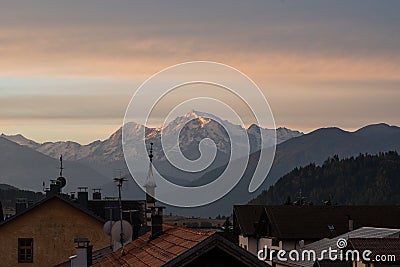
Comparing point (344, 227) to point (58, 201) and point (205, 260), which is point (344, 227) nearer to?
point (58, 201)

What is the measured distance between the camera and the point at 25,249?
157 feet

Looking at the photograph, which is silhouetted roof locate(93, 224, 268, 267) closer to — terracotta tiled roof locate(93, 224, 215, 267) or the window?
terracotta tiled roof locate(93, 224, 215, 267)

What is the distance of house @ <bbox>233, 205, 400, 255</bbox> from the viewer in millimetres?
75812

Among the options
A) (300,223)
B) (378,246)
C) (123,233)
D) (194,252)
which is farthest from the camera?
(300,223)

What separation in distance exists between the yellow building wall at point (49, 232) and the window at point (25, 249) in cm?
16

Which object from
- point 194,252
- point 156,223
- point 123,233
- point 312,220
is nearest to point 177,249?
point 194,252

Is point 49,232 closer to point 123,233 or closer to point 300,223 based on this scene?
point 123,233

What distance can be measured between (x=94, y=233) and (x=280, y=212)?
35735mm

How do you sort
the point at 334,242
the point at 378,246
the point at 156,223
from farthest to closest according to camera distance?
the point at 334,242, the point at 378,246, the point at 156,223

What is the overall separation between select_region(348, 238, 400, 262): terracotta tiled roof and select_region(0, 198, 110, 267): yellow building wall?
12300 mm

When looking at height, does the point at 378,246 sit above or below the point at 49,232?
below

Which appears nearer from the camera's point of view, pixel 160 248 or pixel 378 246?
pixel 160 248

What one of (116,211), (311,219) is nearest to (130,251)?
(116,211)

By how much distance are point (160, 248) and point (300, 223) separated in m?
54.1
